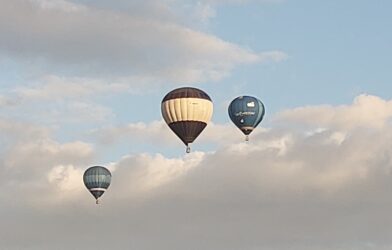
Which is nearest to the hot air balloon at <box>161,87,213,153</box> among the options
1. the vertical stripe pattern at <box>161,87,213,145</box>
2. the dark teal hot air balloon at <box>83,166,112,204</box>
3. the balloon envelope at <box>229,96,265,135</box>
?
the vertical stripe pattern at <box>161,87,213,145</box>

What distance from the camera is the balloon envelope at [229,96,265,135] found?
11944 cm

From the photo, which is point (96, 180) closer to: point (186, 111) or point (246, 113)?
point (246, 113)

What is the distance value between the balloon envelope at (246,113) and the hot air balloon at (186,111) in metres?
5.69

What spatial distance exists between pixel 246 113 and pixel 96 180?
31.3m

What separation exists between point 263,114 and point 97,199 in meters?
30.3

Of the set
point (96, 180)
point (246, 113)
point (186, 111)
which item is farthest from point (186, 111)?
Result: point (96, 180)

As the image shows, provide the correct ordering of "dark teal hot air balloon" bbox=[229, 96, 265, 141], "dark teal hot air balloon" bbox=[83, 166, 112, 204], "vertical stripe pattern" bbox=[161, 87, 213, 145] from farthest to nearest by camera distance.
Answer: "dark teal hot air balloon" bbox=[83, 166, 112, 204] < "dark teal hot air balloon" bbox=[229, 96, 265, 141] < "vertical stripe pattern" bbox=[161, 87, 213, 145]

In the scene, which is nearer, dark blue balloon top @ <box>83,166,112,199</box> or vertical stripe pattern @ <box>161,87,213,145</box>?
vertical stripe pattern @ <box>161,87,213,145</box>

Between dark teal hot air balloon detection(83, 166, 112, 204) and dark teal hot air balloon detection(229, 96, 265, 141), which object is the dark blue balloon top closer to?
dark teal hot air balloon detection(83, 166, 112, 204)

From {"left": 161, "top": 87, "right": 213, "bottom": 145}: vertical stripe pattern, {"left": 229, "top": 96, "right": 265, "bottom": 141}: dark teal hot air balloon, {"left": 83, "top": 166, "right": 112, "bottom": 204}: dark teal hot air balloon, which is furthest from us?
{"left": 83, "top": 166, "right": 112, "bottom": 204}: dark teal hot air balloon

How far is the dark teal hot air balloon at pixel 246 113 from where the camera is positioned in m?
119

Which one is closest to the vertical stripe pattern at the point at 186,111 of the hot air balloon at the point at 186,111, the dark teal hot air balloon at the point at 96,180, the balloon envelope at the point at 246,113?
the hot air balloon at the point at 186,111

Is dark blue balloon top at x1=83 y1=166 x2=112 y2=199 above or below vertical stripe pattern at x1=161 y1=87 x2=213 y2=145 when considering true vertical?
above

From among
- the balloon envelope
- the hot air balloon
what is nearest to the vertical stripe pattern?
the hot air balloon
